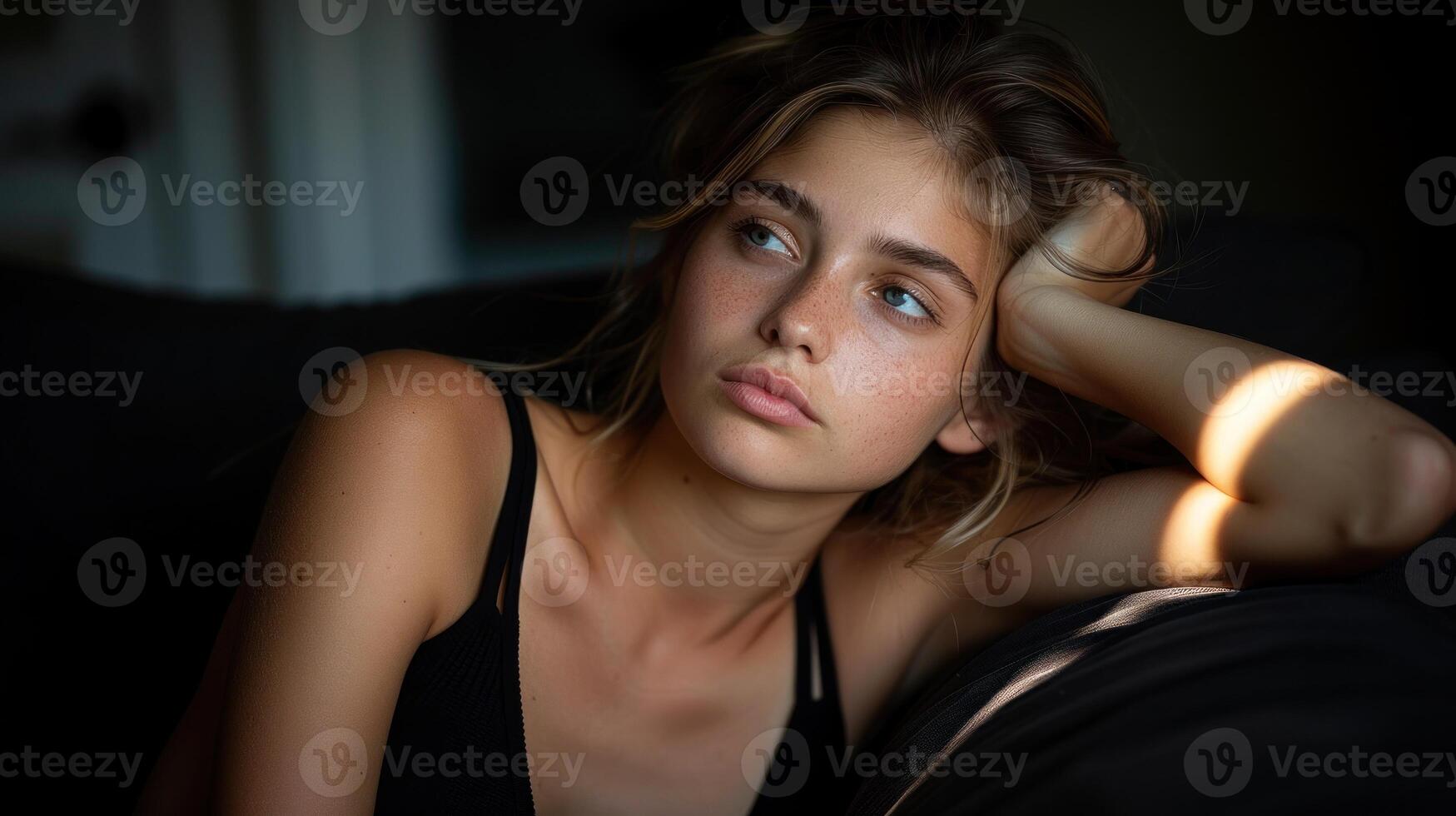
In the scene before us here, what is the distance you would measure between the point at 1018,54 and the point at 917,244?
36 cm

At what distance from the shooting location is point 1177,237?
64.0 inches

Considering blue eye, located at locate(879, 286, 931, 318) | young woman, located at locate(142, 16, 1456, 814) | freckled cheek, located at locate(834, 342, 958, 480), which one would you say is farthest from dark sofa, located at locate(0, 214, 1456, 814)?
blue eye, located at locate(879, 286, 931, 318)

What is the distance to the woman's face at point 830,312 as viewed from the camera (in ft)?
4.08

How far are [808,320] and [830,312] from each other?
0.03 m

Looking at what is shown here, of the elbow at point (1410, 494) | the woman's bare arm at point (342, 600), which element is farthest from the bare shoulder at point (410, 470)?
the elbow at point (1410, 494)

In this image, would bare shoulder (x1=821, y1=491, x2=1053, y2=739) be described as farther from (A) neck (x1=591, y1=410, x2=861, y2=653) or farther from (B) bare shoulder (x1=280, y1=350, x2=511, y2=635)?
(B) bare shoulder (x1=280, y1=350, x2=511, y2=635)

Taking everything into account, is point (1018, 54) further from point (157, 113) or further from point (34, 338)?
point (157, 113)

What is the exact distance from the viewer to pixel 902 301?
1289 millimetres

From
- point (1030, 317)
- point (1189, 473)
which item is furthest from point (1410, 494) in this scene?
point (1030, 317)

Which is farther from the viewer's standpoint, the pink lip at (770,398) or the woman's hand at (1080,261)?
the woman's hand at (1080,261)

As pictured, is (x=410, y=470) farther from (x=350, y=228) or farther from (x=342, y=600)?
(x=350, y=228)

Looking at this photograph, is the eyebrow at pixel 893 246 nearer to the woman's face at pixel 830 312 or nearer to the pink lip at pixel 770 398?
the woman's face at pixel 830 312

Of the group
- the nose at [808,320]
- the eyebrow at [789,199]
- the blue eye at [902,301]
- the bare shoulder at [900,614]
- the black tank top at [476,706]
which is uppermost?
the eyebrow at [789,199]

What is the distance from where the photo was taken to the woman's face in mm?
1243
